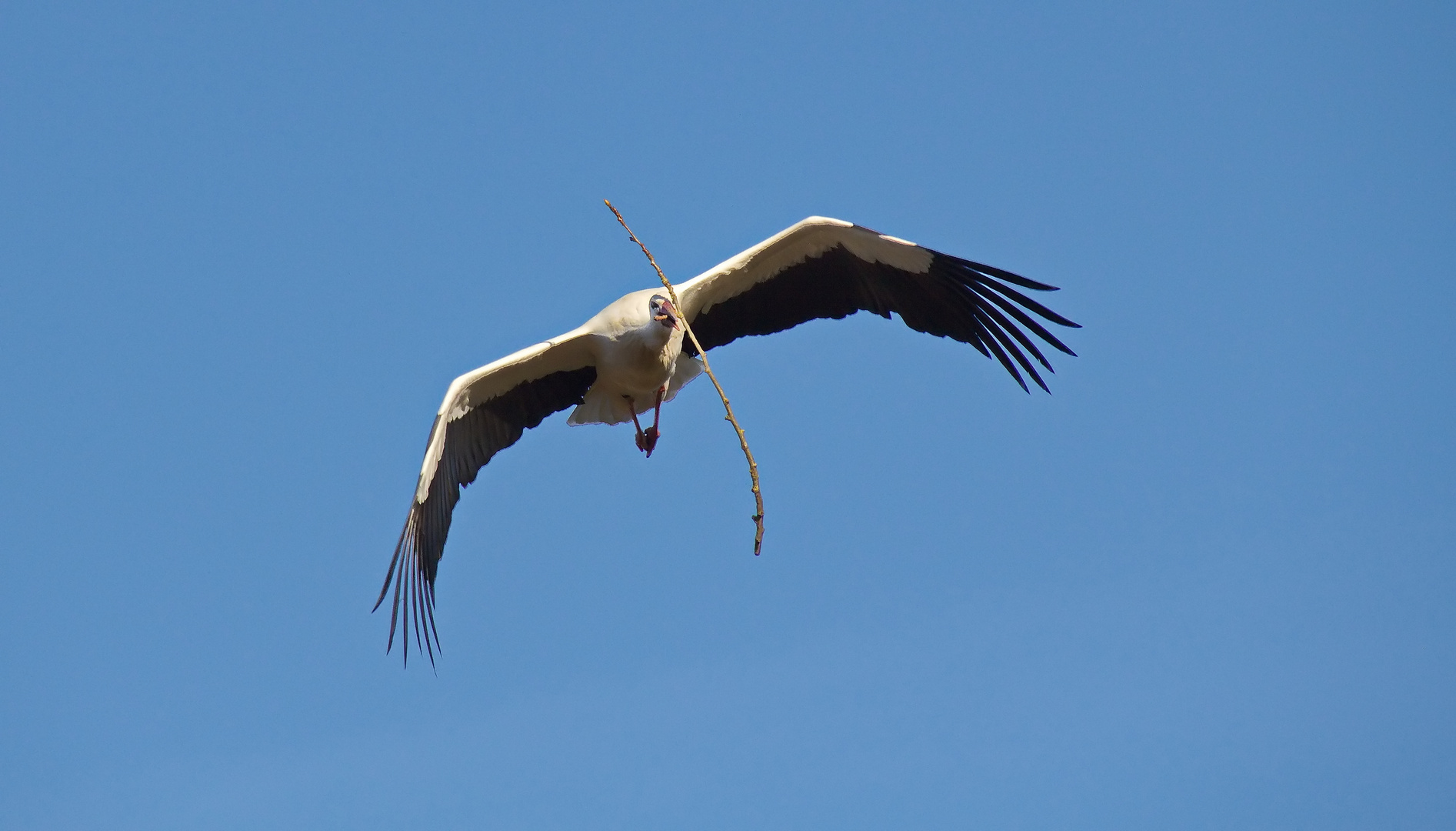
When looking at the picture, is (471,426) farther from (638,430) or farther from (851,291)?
(851,291)

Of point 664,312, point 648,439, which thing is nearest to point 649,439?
point 648,439

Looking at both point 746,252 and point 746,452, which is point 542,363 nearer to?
point 746,252

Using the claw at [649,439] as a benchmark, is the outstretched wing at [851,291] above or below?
above

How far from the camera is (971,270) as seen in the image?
7629mm

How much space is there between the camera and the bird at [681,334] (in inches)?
295

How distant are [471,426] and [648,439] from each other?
109 centimetres

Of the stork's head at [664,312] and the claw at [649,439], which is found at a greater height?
the stork's head at [664,312]

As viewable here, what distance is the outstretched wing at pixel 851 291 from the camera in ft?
25.0

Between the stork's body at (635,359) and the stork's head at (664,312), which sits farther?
the stork's body at (635,359)

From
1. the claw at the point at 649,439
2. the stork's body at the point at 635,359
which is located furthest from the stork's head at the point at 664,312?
the claw at the point at 649,439

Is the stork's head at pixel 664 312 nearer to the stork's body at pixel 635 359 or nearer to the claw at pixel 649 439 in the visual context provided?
the stork's body at pixel 635 359

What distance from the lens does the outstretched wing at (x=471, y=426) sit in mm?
7391

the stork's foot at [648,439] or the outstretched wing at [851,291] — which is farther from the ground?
the outstretched wing at [851,291]

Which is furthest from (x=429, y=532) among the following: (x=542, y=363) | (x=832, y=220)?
(x=832, y=220)
